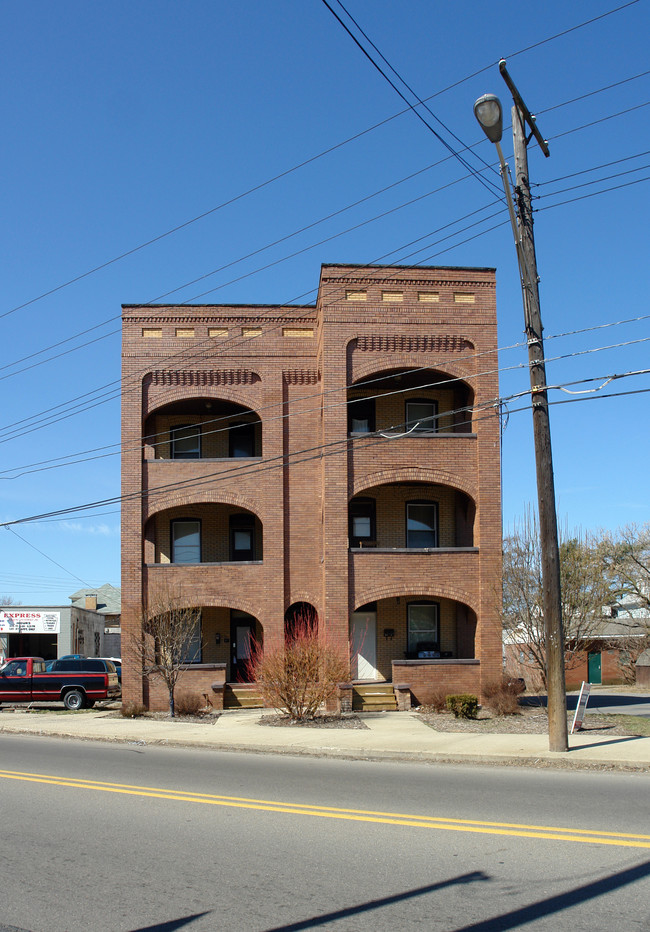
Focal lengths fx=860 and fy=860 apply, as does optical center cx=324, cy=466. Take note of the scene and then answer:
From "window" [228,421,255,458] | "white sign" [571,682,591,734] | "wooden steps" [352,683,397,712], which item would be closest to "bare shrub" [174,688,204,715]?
"wooden steps" [352,683,397,712]

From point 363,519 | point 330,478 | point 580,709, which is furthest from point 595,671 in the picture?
point 580,709

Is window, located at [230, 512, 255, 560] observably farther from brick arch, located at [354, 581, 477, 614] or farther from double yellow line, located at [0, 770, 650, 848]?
double yellow line, located at [0, 770, 650, 848]

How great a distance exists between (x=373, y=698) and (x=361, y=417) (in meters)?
8.67

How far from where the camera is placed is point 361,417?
27375 millimetres

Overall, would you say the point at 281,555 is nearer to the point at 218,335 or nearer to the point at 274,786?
the point at 218,335

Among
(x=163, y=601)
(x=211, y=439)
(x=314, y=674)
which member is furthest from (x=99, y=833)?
(x=211, y=439)

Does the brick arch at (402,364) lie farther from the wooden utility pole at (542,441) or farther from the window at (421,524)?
the wooden utility pole at (542,441)

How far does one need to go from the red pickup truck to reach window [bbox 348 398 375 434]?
11628mm

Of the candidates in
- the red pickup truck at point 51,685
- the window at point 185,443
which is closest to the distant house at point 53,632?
the red pickup truck at point 51,685

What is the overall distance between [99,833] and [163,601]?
54.3 ft

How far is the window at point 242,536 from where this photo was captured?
28.2 m

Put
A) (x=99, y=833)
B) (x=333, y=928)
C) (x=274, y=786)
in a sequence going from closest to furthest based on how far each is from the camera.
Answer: (x=333, y=928) < (x=99, y=833) < (x=274, y=786)

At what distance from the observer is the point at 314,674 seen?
66.7 feet

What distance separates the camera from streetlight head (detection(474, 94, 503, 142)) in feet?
42.7
